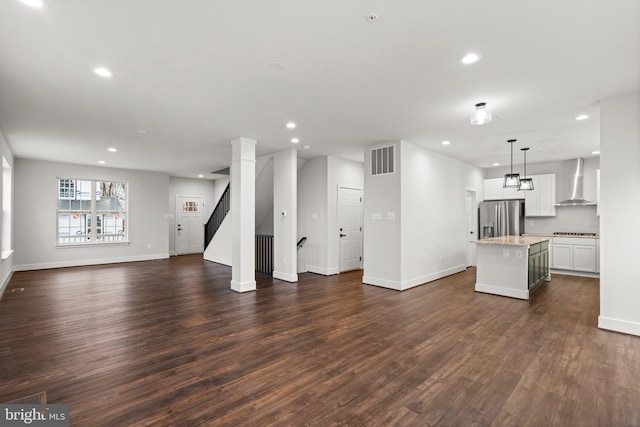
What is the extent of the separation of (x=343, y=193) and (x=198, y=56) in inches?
199

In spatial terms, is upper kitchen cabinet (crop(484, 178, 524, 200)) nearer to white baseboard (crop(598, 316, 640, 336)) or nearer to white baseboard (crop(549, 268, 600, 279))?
white baseboard (crop(549, 268, 600, 279))

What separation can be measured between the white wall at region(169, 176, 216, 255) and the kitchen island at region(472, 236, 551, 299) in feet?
31.5

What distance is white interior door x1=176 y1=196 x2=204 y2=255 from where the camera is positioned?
11156mm

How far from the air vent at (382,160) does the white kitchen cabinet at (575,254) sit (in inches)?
183

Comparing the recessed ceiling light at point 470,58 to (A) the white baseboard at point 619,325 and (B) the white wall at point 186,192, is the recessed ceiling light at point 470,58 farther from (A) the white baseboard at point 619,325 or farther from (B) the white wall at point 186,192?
(B) the white wall at point 186,192

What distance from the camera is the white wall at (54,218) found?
762 centimetres

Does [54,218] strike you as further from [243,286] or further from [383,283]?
[383,283]

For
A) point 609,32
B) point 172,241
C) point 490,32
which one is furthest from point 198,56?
point 172,241

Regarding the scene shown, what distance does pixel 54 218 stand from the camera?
26.3 feet

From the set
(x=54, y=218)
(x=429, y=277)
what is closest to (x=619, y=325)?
A: (x=429, y=277)

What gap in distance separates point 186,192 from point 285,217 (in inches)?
252

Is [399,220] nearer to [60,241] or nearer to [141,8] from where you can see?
[141,8]

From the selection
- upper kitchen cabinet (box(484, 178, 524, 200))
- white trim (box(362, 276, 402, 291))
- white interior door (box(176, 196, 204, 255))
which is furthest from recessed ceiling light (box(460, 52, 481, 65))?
white interior door (box(176, 196, 204, 255))

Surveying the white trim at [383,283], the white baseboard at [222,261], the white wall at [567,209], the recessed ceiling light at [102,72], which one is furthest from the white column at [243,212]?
the white wall at [567,209]
